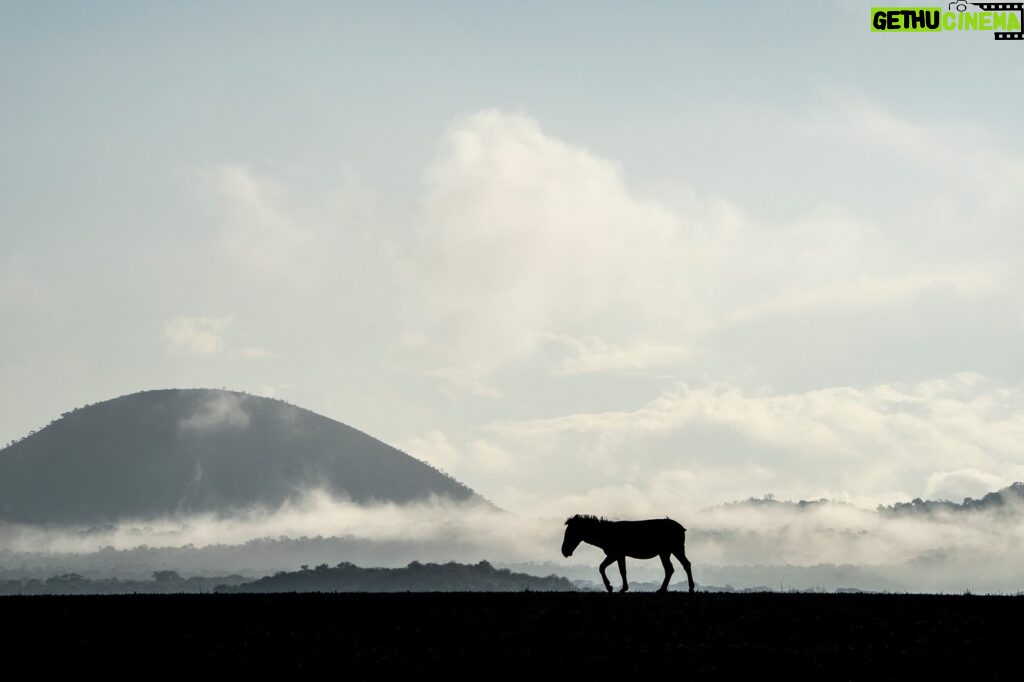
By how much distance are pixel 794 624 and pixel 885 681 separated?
6310 millimetres

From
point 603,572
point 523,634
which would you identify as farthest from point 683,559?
point 523,634

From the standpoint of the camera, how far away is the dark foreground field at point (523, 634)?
105 ft

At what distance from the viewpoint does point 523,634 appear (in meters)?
35.2

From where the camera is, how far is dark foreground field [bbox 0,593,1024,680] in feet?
105

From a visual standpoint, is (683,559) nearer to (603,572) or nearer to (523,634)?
(603,572)

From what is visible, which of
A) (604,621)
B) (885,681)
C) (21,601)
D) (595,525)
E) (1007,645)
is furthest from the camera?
(595,525)

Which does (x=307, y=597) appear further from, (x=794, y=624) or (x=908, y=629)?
(x=908, y=629)

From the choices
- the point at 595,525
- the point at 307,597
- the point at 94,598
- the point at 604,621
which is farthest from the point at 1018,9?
the point at 94,598

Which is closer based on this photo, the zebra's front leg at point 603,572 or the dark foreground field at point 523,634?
the dark foreground field at point 523,634

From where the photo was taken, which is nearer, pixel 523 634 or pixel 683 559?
pixel 523 634

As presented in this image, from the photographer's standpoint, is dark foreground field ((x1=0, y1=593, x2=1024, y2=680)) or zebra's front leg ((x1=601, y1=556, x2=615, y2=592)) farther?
zebra's front leg ((x1=601, y1=556, x2=615, y2=592))

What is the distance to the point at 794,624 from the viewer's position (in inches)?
1443

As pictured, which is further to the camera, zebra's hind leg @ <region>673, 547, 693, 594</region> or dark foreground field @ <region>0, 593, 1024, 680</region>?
zebra's hind leg @ <region>673, 547, 693, 594</region>

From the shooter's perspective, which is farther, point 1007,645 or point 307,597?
point 307,597
